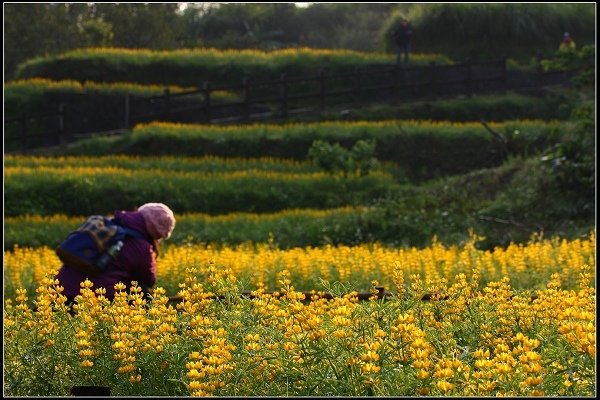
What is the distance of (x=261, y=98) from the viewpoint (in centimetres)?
2931

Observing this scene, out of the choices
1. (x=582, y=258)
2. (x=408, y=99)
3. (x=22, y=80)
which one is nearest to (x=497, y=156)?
(x=408, y=99)

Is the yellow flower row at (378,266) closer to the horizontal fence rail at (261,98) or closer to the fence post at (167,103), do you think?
the horizontal fence rail at (261,98)

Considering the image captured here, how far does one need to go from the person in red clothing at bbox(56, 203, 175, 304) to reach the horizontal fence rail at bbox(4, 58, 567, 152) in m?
18.9

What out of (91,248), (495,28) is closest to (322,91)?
(495,28)

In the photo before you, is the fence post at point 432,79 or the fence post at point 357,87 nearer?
the fence post at point 357,87

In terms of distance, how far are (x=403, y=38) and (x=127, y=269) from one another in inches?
968

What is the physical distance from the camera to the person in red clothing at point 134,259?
7.32m

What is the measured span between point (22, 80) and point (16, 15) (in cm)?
952

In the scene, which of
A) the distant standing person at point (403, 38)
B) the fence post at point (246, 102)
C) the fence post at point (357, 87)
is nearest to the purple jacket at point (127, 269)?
the fence post at point (246, 102)

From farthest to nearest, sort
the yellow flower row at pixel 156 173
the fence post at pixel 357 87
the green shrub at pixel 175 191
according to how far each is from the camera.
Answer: the fence post at pixel 357 87 → the yellow flower row at pixel 156 173 → the green shrub at pixel 175 191

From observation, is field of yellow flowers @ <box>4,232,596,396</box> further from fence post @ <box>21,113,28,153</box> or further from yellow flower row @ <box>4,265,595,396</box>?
fence post @ <box>21,113,28,153</box>

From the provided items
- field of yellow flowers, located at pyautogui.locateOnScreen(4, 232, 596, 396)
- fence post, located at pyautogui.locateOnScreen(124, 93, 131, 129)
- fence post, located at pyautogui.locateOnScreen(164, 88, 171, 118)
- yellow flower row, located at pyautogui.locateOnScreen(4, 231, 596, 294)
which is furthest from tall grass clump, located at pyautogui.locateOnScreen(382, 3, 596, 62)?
field of yellow flowers, located at pyautogui.locateOnScreen(4, 232, 596, 396)

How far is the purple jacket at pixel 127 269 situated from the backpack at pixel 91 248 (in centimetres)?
9

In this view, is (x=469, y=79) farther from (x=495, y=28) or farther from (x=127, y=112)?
(x=127, y=112)
